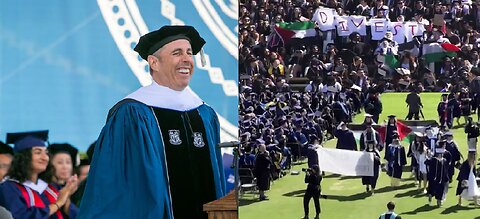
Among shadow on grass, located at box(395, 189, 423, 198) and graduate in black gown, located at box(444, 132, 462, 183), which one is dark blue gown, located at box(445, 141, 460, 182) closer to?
graduate in black gown, located at box(444, 132, 462, 183)

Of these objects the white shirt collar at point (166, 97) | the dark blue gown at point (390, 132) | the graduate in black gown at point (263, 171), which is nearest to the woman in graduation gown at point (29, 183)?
the white shirt collar at point (166, 97)

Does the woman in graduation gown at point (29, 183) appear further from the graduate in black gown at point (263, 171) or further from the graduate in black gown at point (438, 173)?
the graduate in black gown at point (438, 173)

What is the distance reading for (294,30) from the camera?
16.9 ft

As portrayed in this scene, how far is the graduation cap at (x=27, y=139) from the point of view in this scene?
4391mm

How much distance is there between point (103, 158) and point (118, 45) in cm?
64

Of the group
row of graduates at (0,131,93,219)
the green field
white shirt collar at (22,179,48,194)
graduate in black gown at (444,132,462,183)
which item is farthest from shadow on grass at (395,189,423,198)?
white shirt collar at (22,179,48,194)

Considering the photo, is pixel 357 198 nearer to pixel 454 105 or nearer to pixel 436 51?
pixel 454 105

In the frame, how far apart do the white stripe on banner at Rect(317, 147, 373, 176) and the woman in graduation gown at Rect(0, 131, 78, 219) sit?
1.54 metres

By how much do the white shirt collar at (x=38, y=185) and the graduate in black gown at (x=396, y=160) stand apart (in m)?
2.07

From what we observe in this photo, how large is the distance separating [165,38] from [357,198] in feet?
5.07

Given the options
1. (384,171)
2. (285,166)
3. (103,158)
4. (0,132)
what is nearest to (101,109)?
(103,158)

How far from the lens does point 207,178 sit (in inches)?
187

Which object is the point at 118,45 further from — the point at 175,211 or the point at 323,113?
the point at 323,113

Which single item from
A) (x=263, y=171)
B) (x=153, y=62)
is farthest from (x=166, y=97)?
(x=263, y=171)
